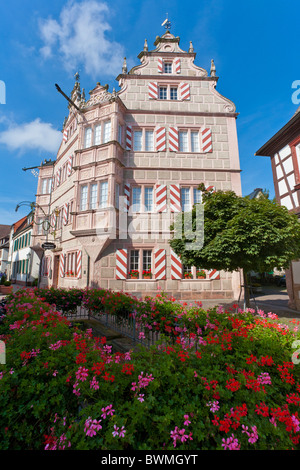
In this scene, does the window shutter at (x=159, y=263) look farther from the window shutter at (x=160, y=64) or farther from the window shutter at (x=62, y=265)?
the window shutter at (x=160, y=64)

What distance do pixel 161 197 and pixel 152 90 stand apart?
7010 mm

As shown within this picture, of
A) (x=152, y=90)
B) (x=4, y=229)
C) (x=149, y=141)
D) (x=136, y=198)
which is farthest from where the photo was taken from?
(x=4, y=229)

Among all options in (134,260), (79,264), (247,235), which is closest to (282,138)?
(247,235)

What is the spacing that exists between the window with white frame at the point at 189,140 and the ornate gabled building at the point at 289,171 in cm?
413

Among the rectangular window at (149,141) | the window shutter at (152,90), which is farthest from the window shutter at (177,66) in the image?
the rectangular window at (149,141)

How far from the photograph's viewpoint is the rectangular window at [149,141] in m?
13.3

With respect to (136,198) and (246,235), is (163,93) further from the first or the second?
(246,235)

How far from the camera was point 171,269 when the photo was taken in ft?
39.7

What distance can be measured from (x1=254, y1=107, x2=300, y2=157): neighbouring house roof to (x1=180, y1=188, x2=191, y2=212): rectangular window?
4.02 meters

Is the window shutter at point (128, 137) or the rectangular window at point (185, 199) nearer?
the rectangular window at point (185, 199)

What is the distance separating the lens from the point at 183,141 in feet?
44.5

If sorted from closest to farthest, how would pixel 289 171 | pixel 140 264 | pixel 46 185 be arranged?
pixel 289 171, pixel 140 264, pixel 46 185

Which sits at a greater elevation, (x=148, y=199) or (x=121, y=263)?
(x=148, y=199)
